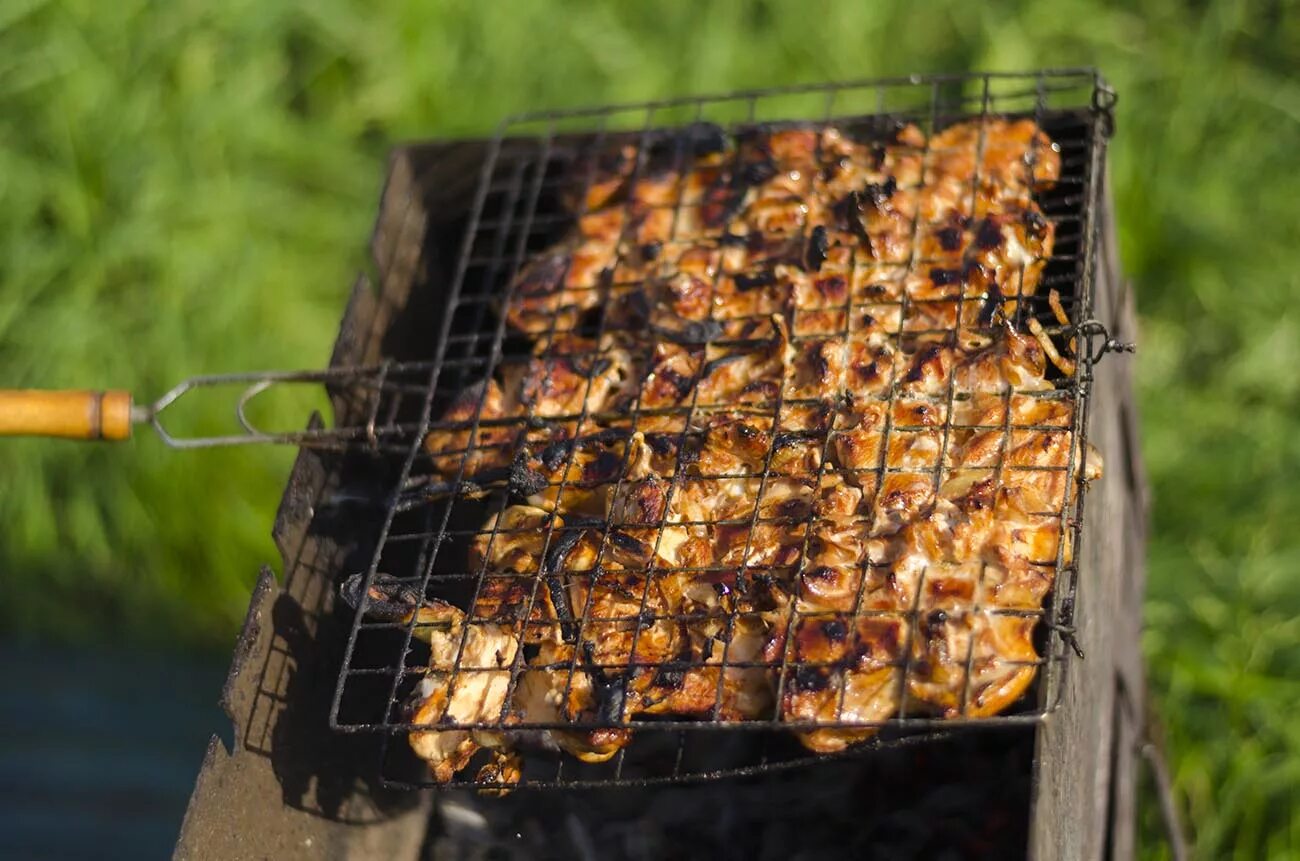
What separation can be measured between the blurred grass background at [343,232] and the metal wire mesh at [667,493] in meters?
1.89

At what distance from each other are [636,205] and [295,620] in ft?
4.81

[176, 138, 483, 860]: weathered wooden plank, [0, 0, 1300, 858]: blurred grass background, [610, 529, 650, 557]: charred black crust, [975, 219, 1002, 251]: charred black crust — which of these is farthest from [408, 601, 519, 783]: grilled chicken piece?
[0, 0, 1300, 858]: blurred grass background

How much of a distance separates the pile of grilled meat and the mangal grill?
0.6 inches

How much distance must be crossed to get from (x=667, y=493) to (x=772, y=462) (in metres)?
0.26

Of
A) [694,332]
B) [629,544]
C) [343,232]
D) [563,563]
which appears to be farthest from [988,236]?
[343,232]

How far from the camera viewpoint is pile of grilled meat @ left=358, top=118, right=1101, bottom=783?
8.53ft

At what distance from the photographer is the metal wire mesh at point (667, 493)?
8.52ft

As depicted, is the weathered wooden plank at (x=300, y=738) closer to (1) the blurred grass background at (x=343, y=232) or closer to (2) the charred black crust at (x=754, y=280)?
(2) the charred black crust at (x=754, y=280)

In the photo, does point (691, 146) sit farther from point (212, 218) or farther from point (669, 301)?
point (212, 218)

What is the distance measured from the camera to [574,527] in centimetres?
292

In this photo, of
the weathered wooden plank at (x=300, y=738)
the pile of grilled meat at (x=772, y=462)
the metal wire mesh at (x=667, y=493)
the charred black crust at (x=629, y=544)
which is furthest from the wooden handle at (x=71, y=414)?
the charred black crust at (x=629, y=544)

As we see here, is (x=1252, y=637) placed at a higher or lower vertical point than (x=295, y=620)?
higher

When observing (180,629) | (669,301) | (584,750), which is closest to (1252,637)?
(669,301)

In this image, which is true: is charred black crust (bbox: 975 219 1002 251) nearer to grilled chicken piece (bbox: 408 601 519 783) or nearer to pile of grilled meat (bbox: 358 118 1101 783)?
pile of grilled meat (bbox: 358 118 1101 783)
